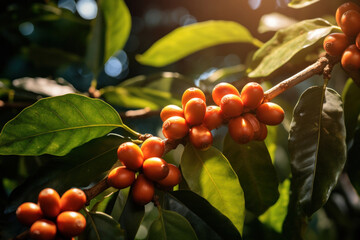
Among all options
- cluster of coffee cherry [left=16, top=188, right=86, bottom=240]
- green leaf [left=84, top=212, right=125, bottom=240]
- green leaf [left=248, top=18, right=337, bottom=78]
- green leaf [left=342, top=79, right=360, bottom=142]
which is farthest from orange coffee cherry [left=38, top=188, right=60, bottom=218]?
green leaf [left=342, top=79, right=360, bottom=142]

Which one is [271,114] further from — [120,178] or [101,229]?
[101,229]

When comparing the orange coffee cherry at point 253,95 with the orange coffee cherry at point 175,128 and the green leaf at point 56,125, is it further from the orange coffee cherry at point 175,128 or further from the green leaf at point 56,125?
the green leaf at point 56,125

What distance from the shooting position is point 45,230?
74cm

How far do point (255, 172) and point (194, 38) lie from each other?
3.08ft

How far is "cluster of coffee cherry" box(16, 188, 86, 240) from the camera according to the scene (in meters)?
0.75

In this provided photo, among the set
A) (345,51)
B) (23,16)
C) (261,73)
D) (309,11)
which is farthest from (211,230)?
(23,16)

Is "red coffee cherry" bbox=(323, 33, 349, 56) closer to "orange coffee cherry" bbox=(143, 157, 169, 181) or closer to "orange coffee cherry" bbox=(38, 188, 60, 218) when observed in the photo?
"orange coffee cherry" bbox=(143, 157, 169, 181)

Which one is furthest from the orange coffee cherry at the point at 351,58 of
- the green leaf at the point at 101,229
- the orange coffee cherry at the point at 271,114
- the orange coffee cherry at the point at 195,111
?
the green leaf at the point at 101,229

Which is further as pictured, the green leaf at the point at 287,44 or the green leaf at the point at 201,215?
the green leaf at the point at 287,44

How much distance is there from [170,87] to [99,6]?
0.62 meters

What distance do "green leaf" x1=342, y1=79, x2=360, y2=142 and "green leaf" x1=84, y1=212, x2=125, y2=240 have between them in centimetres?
101

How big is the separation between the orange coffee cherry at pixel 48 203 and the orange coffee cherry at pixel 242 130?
0.51m

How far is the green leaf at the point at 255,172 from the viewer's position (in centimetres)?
120

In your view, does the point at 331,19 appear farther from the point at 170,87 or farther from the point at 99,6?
the point at 99,6
